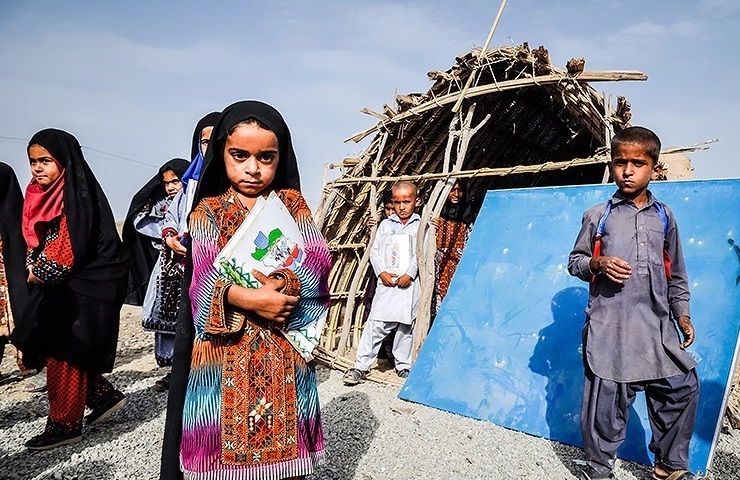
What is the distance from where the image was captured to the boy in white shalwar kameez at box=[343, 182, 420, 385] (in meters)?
4.72

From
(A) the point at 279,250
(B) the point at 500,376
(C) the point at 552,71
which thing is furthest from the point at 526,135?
(A) the point at 279,250

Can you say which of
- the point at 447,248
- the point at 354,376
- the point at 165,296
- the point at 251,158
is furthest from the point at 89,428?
the point at 447,248

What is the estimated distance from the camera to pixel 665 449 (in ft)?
8.54

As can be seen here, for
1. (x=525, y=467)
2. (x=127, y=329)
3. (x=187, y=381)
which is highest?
(x=187, y=381)

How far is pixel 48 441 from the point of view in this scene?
3.06 metres

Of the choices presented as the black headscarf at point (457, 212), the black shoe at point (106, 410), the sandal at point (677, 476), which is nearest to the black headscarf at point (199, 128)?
the black shoe at point (106, 410)

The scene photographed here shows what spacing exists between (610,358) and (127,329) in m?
6.28

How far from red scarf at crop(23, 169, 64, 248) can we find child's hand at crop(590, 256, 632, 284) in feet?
9.64

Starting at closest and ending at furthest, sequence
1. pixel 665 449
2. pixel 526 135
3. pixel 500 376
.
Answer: pixel 665 449 < pixel 500 376 < pixel 526 135

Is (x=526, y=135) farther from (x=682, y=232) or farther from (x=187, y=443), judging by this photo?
(x=187, y=443)

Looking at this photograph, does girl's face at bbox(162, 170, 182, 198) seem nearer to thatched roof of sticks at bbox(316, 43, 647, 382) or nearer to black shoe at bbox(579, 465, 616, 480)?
thatched roof of sticks at bbox(316, 43, 647, 382)

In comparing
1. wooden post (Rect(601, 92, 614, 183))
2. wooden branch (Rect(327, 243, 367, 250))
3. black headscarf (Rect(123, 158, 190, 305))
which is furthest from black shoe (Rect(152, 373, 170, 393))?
wooden post (Rect(601, 92, 614, 183))

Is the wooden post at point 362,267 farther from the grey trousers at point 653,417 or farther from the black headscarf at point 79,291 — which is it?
the grey trousers at point 653,417

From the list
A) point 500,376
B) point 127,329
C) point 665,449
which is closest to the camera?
point 665,449
